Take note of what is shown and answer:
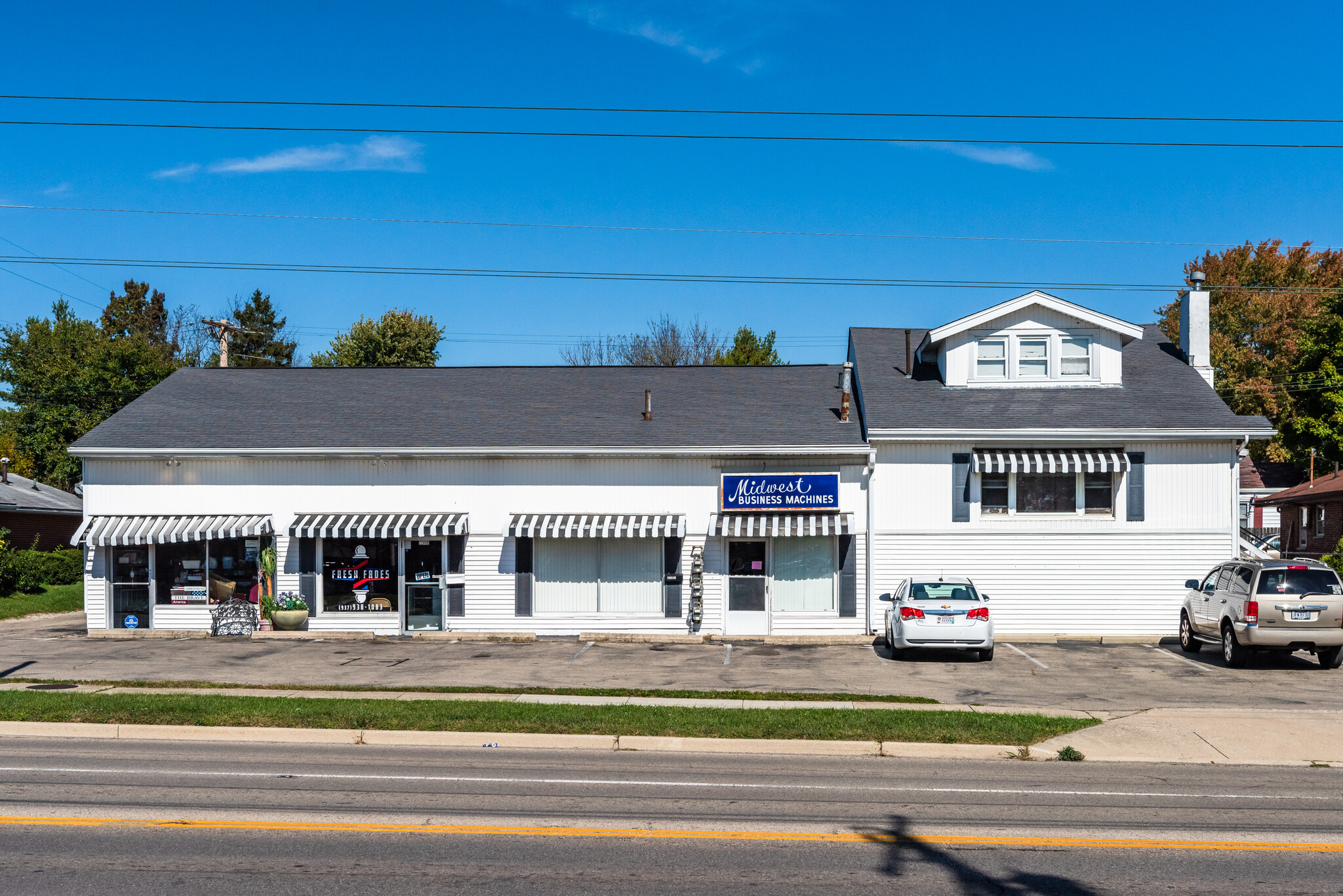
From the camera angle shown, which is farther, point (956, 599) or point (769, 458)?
point (769, 458)

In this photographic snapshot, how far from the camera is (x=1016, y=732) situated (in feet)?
43.3

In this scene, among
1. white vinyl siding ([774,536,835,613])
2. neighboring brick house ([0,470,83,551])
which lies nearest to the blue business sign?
white vinyl siding ([774,536,835,613])

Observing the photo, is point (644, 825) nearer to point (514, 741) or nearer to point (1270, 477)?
point (514, 741)

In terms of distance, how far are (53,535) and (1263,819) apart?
45.3 metres

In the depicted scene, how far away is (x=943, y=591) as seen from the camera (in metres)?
21.2

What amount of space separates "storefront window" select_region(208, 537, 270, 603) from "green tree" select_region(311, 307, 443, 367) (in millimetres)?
42111


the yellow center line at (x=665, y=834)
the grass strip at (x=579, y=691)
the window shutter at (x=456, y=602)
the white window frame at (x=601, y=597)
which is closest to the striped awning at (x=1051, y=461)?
the white window frame at (x=601, y=597)

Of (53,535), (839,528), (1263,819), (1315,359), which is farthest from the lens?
(1315,359)

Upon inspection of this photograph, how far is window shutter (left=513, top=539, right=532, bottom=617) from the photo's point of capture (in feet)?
82.2

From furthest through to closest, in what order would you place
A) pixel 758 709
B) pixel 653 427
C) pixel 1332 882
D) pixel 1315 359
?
pixel 1315 359, pixel 653 427, pixel 758 709, pixel 1332 882

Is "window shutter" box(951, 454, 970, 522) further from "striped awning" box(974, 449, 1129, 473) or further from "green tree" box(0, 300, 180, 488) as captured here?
"green tree" box(0, 300, 180, 488)

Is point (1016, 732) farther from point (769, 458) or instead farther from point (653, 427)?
point (653, 427)

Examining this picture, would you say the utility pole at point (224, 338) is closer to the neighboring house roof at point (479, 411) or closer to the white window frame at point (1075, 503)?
the neighboring house roof at point (479, 411)

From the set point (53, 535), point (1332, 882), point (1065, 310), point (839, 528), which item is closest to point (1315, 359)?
point (1065, 310)
